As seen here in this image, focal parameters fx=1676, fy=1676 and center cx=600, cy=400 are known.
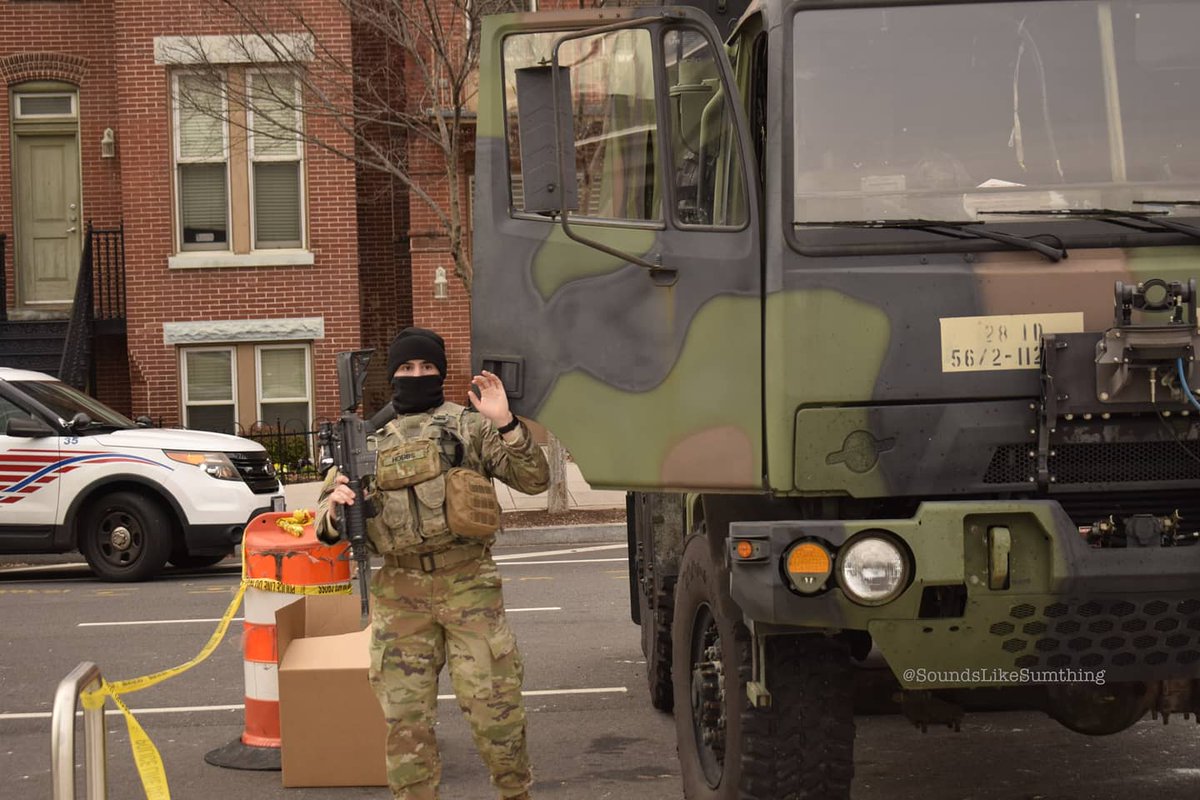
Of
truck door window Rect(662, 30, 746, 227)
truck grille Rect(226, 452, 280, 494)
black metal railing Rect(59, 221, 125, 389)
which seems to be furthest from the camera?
black metal railing Rect(59, 221, 125, 389)

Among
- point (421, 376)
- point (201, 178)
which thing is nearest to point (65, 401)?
point (201, 178)

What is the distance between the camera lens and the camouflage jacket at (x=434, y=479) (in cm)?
548

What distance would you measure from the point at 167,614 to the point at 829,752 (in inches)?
308

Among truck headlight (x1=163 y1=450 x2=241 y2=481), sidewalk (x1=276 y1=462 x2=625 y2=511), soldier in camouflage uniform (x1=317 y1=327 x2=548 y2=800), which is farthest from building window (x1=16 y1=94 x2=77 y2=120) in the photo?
soldier in camouflage uniform (x1=317 y1=327 x2=548 y2=800)

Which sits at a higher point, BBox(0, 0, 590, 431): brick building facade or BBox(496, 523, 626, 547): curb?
BBox(0, 0, 590, 431): brick building facade

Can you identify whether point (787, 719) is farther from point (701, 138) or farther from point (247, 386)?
point (247, 386)

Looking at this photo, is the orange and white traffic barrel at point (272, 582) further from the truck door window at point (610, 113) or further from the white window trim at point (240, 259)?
the white window trim at point (240, 259)

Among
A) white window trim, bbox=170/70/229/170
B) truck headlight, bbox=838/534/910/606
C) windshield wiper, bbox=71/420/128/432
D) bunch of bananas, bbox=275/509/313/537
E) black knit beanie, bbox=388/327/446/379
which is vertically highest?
white window trim, bbox=170/70/229/170

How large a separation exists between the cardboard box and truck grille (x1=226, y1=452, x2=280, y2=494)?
25.1 ft

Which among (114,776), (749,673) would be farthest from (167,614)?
(749,673)

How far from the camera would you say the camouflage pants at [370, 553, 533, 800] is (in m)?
5.45

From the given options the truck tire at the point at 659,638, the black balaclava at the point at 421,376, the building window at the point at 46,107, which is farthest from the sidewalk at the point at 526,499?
the black balaclava at the point at 421,376

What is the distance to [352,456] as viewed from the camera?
5.53 m

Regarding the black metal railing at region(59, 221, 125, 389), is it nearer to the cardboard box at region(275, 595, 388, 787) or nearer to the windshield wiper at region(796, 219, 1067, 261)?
the cardboard box at region(275, 595, 388, 787)
